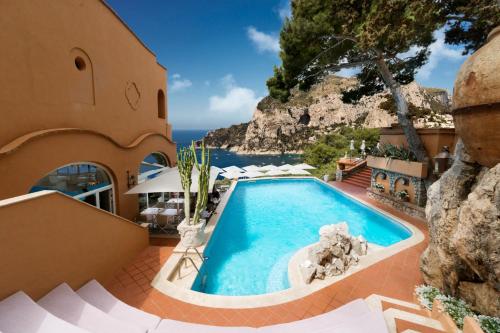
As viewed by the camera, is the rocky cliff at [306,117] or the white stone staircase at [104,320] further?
the rocky cliff at [306,117]

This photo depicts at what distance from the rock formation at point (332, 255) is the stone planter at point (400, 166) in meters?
6.60

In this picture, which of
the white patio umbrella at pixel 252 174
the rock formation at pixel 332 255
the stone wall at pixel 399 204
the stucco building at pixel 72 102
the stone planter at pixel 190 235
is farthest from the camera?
the white patio umbrella at pixel 252 174

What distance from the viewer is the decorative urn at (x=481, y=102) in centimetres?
380

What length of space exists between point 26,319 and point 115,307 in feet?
4.96

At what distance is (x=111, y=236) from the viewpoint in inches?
245

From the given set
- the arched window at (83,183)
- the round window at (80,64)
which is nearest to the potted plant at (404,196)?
the arched window at (83,183)

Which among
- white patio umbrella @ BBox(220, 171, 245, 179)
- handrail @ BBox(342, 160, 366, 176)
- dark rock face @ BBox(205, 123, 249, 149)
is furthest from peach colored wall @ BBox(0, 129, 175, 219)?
dark rock face @ BBox(205, 123, 249, 149)

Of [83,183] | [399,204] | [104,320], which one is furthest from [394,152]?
[83,183]

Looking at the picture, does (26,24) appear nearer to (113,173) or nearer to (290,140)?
(113,173)

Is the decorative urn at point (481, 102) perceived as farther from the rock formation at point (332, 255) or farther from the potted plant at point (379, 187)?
the potted plant at point (379, 187)

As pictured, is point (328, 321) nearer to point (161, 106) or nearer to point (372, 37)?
point (372, 37)

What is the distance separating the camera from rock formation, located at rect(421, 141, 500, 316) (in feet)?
12.4

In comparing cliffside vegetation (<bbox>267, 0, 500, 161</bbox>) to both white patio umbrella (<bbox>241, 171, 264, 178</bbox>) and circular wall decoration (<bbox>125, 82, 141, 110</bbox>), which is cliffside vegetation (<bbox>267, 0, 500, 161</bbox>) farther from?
circular wall decoration (<bbox>125, 82, 141, 110</bbox>)

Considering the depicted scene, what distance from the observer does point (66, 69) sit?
284 inches
